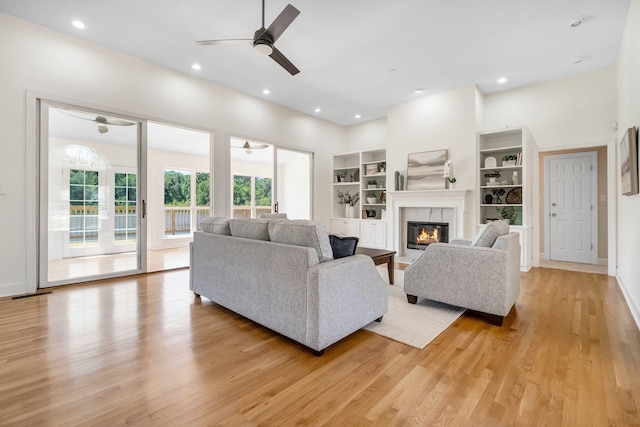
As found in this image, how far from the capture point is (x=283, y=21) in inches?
103

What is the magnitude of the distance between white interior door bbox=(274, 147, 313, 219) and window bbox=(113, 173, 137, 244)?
282cm

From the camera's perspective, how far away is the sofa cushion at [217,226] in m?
3.05

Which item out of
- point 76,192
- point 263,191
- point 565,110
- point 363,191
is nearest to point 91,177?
point 76,192

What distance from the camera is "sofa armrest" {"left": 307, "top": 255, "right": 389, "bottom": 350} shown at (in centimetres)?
196

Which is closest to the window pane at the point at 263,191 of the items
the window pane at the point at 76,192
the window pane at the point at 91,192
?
the window pane at the point at 91,192

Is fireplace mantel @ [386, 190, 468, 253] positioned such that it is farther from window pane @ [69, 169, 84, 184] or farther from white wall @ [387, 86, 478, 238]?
window pane @ [69, 169, 84, 184]

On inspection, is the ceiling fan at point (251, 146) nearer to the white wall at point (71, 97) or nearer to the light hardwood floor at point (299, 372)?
the white wall at point (71, 97)

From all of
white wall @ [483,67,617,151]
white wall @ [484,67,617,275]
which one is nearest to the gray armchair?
white wall @ [484,67,617,275]

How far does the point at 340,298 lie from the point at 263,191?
5.84 m

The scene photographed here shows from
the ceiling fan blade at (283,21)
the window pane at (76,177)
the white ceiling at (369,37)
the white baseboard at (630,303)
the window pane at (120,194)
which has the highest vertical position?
the white ceiling at (369,37)

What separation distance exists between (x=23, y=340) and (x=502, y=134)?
21.6ft

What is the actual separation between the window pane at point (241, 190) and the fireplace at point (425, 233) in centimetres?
438

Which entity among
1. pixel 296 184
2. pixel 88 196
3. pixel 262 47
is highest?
pixel 262 47

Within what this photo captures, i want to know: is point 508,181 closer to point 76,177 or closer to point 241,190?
point 241,190
